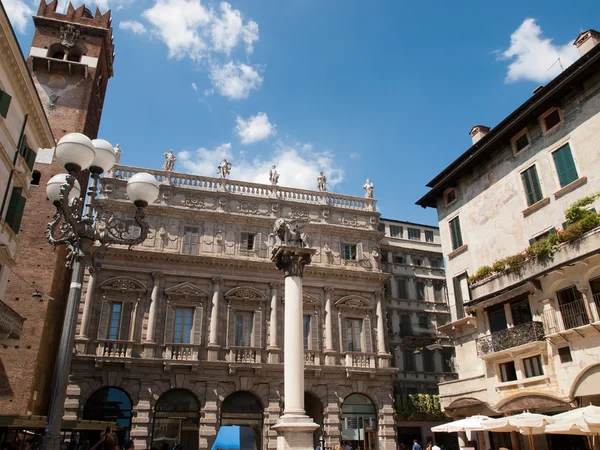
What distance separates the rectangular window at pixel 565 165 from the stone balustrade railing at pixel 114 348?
77.9ft

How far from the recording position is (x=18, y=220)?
1939cm

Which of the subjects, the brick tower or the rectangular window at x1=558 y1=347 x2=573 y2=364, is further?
the brick tower

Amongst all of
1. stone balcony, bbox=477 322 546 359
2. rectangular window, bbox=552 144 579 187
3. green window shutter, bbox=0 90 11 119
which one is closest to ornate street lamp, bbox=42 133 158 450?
green window shutter, bbox=0 90 11 119

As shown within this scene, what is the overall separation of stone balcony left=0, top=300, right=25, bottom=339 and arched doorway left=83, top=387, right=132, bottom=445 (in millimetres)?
10553

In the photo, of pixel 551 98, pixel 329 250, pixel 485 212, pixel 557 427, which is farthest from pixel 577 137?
pixel 329 250

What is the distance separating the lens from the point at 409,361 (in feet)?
124

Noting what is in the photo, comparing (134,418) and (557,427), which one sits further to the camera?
(134,418)

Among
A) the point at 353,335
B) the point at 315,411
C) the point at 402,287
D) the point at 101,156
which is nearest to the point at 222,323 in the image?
the point at 315,411

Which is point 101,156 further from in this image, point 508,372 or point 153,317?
point 153,317

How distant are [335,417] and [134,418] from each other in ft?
38.2

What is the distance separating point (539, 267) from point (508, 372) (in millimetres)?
A: 5143

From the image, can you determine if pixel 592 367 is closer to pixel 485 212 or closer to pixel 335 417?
pixel 485 212

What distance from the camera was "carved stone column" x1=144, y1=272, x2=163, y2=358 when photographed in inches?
1139

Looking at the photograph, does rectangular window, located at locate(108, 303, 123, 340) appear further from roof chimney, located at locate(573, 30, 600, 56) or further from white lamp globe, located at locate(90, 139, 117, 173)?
roof chimney, located at locate(573, 30, 600, 56)
